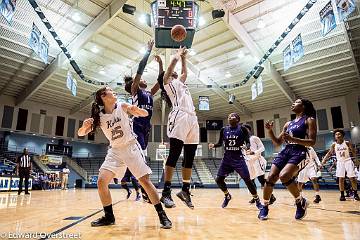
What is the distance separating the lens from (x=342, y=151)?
8.21 metres

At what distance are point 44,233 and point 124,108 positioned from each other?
146 cm

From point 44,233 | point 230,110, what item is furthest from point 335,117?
point 44,233

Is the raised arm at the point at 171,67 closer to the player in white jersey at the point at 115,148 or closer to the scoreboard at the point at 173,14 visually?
the player in white jersey at the point at 115,148

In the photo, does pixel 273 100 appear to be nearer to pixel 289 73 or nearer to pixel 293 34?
pixel 289 73

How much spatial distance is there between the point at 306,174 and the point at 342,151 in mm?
1895

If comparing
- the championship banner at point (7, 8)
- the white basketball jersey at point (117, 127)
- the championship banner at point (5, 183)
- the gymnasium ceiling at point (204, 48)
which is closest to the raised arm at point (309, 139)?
the white basketball jersey at point (117, 127)

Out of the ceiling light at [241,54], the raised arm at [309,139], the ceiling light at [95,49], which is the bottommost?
the raised arm at [309,139]

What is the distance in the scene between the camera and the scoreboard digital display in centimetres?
790

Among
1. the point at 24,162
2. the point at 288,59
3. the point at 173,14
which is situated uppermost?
the point at 288,59

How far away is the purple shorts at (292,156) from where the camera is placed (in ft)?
12.1

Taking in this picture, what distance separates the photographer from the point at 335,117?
72.1ft

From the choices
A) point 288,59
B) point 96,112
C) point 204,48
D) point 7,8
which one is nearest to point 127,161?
point 96,112

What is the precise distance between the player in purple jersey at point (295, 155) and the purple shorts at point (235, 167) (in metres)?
1.21

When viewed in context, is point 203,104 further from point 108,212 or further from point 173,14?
point 108,212
